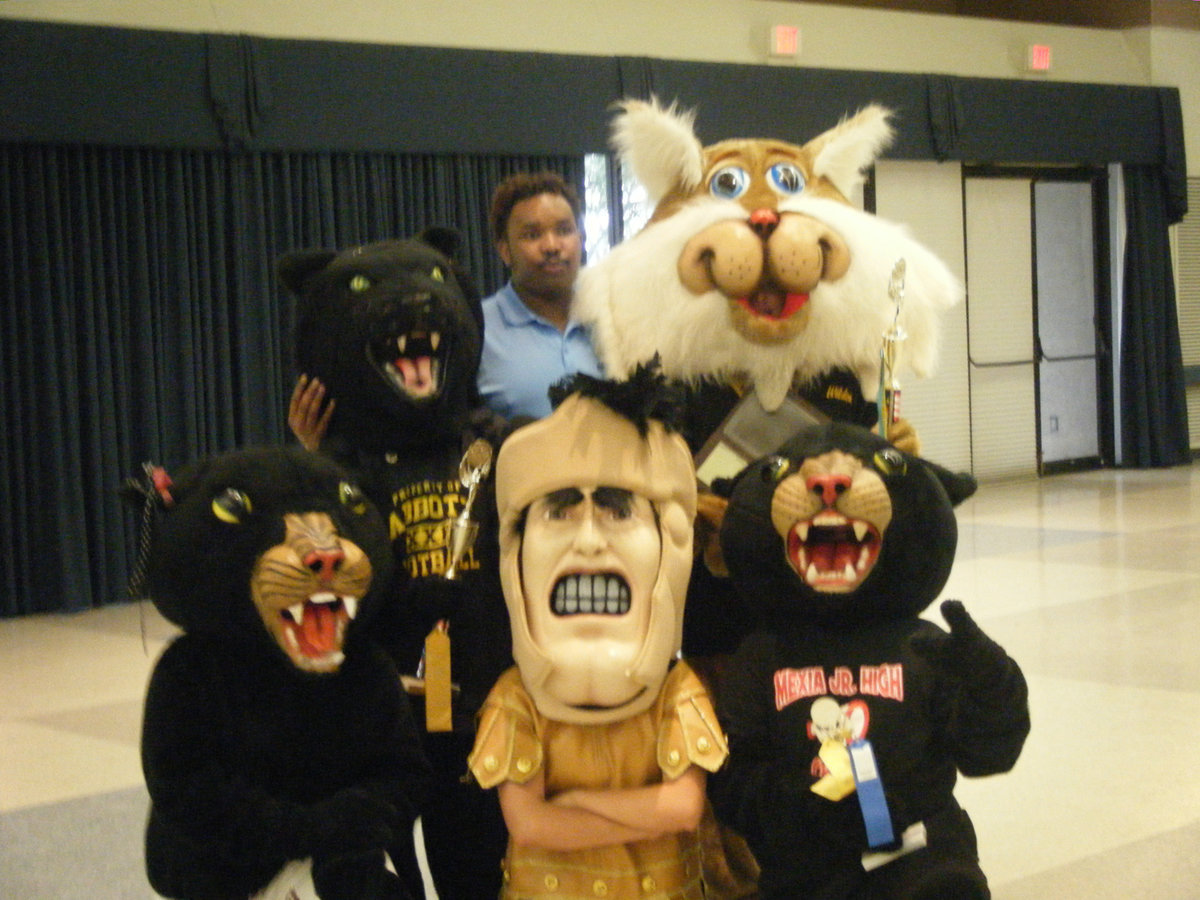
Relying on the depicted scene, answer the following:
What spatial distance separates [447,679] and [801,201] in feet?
3.34

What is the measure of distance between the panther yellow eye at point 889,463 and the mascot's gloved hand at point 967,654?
22 cm

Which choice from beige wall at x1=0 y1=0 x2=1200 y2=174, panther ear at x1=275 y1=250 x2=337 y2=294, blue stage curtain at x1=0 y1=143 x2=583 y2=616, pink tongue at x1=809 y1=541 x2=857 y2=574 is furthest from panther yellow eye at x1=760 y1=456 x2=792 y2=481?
beige wall at x1=0 y1=0 x2=1200 y2=174

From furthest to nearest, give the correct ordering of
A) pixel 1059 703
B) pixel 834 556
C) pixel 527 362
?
pixel 1059 703 → pixel 527 362 → pixel 834 556

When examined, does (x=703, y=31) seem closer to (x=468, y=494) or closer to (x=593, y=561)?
(x=468, y=494)

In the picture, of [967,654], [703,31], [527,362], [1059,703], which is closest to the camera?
[967,654]

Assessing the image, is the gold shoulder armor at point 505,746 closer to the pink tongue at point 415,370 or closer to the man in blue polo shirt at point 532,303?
the pink tongue at point 415,370

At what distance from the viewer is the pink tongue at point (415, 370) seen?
2.12m

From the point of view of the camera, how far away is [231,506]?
1.81 metres

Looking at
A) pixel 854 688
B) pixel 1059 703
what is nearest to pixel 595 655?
pixel 854 688

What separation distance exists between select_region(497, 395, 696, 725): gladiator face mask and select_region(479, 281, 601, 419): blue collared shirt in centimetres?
70

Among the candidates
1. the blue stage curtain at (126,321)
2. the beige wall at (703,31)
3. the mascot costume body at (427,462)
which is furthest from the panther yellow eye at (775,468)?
the beige wall at (703,31)

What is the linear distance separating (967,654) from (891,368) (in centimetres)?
55

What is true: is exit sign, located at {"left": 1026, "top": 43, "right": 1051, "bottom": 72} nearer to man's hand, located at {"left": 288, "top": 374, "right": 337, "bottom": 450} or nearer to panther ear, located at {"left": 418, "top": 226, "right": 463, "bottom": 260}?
panther ear, located at {"left": 418, "top": 226, "right": 463, "bottom": 260}

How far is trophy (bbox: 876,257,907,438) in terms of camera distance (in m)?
2.10
